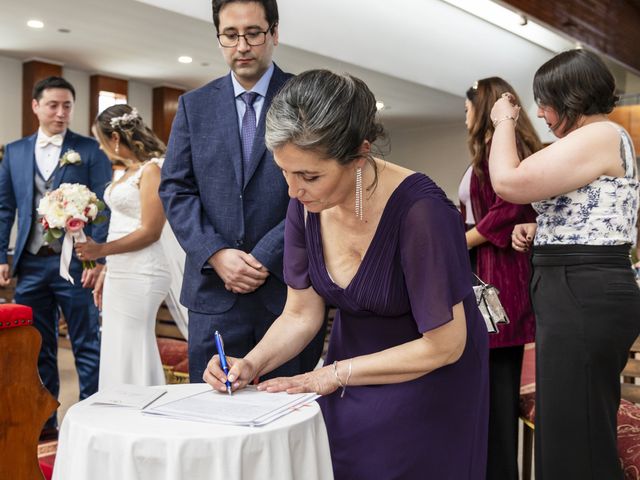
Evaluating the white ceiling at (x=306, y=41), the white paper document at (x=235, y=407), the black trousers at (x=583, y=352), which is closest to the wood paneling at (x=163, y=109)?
the white ceiling at (x=306, y=41)

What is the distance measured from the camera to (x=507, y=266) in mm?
2877

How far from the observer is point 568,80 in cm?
230

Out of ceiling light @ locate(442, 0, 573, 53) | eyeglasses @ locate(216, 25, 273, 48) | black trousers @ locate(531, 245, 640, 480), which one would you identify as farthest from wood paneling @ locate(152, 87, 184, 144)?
black trousers @ locate(531, 245, 640, 480)

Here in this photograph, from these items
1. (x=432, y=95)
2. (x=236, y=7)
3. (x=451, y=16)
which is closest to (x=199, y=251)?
(x=236, y=7)

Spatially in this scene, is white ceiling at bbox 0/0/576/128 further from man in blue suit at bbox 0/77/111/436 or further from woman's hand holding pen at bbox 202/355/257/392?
woman's hand holding pen at bbox 202/355/257/392

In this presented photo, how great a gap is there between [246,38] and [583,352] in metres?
1.39

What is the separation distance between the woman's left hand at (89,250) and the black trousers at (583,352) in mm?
2277

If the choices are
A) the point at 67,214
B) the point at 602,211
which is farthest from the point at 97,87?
the point at 602,211

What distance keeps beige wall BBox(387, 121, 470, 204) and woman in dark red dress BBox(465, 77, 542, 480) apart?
13.4m

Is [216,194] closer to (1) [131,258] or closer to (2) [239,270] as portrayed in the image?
(2) [239,270]

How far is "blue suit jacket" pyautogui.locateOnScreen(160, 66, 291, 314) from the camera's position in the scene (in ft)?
7.83

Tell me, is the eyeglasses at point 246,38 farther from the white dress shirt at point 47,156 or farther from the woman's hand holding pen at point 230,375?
the white dress shirt at point 47,156

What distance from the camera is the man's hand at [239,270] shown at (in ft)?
7.53

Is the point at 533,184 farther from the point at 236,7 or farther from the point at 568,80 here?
the point at 236,7
